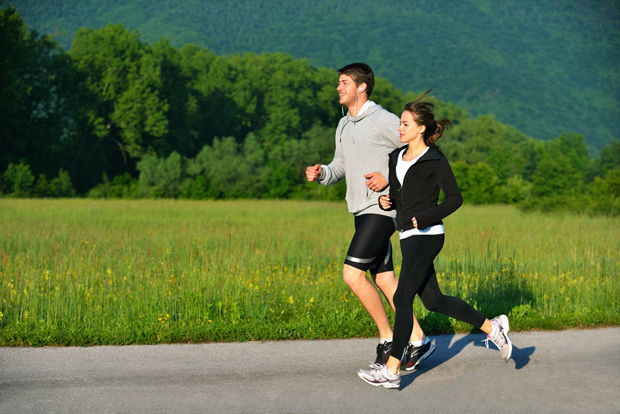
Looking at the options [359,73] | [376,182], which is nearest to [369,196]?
[376,182]

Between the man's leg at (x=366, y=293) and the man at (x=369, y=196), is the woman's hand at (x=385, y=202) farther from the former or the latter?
the man's leg at (x=366, y=293)

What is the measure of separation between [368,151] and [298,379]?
1.82 m

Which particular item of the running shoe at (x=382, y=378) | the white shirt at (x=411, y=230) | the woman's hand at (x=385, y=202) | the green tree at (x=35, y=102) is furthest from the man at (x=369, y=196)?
the green tree at (x=35, y=102)

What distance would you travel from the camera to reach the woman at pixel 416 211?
496 centimetres

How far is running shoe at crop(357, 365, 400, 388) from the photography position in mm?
4914

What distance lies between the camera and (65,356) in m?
5.70

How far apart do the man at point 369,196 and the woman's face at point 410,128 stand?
364 millimetres

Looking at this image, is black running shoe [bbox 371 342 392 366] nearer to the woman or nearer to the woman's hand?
the woman

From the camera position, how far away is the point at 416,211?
199 inches

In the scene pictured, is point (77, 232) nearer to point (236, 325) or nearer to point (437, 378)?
point (236, 325)

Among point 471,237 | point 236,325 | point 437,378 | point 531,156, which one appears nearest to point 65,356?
point 236,325

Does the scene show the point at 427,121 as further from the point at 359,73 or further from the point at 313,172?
the point at 313,172

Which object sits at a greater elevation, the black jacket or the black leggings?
the black jacket

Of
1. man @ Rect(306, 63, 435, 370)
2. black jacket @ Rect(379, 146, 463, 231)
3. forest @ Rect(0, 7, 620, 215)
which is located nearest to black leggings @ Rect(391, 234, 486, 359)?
black jacket @ Rect(379, 146, 463, 231)
